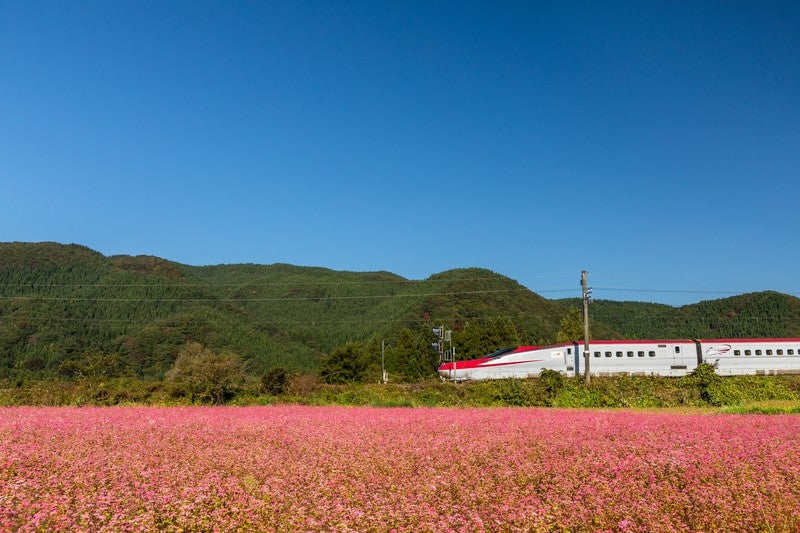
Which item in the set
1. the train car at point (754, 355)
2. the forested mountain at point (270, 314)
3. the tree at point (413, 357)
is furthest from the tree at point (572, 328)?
the train car at point (754, 355)

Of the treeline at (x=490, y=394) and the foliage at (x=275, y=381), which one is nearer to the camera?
the treeline at (x=490, y=394)

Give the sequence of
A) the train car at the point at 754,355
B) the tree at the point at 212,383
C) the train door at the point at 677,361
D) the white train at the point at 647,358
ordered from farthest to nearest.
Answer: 1. the train door at the point at 677,361
2. the train car at the point at 754,355
3. the white train at the point at 647,358
4. the tree at the point at 212,383

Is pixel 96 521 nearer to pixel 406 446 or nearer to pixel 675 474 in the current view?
pixel 406 446

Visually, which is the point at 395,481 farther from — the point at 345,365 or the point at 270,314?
the point at 270,314

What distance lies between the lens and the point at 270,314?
145 metres

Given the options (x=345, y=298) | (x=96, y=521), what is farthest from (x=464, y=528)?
(x=345, y=298)

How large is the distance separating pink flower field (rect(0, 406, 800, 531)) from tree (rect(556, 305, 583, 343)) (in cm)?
7266

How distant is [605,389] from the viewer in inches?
1013

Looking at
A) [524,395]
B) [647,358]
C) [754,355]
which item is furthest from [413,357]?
[524,395]

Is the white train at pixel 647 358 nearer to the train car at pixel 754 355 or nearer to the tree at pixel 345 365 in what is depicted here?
the train car at pixel 754 355

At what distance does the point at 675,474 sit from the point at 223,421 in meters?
8.87

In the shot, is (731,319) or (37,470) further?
(731,319)

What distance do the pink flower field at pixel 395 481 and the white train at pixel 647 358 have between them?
3149 cm

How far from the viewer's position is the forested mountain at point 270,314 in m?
80.2
